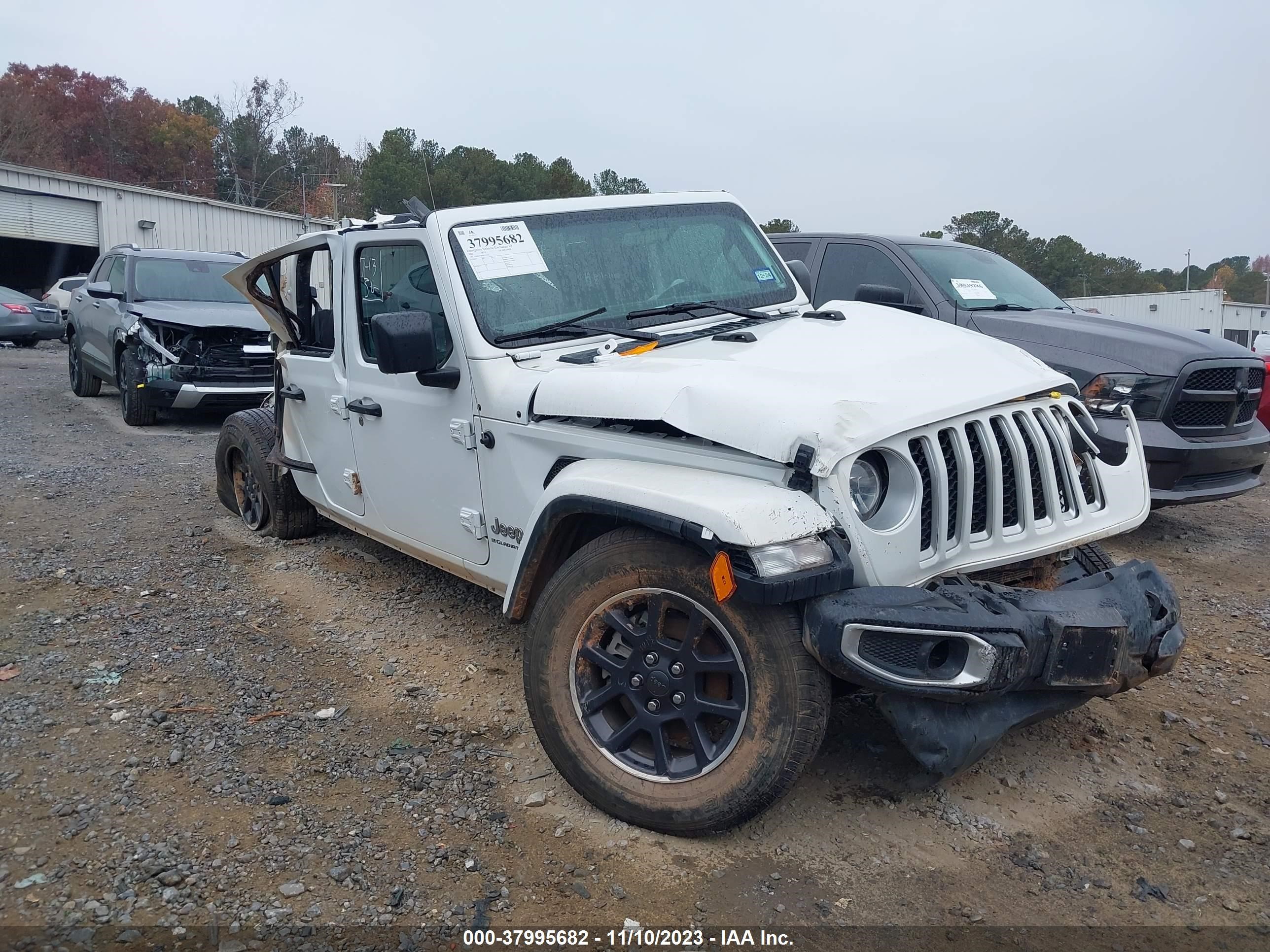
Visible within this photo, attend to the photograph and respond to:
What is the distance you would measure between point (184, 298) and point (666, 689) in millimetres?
10023

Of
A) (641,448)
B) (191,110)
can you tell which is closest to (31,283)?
(191,110)

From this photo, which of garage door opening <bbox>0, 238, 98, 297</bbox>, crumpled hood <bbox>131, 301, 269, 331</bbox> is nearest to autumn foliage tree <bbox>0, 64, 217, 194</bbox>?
garage door opening <bbox>0, 238, 98, 297</bbox>

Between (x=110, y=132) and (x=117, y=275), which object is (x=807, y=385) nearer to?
(x=117, y=275)

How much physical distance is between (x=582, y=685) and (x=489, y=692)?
3.61ft

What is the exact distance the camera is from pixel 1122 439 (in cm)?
353

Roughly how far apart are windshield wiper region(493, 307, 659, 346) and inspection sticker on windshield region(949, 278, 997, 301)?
3.63 metres

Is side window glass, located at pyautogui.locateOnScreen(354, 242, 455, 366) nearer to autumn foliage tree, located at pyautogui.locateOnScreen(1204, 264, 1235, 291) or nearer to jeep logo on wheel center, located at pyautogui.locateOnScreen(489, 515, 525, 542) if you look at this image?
jeep logo on wheel center, located at pyautogui.locateOnScreen(489, 515, 525, 542)

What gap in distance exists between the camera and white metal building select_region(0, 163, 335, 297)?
24.5 metres

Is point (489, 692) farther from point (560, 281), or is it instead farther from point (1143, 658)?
point (1143, 658)

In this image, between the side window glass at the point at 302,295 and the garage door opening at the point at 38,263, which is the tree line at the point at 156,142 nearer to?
the garage door opening at the point at 38,263

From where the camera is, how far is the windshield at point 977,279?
662 centimetres

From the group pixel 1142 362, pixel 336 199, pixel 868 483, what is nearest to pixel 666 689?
pixel 868 483

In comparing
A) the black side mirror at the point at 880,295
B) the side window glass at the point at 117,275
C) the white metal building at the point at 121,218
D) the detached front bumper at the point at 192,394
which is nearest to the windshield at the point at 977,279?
the black side mirror at the point at 880,295

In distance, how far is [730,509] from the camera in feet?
8.49
